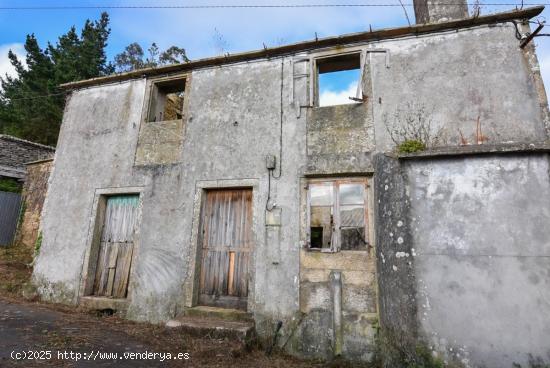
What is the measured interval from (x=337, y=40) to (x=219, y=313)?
18.7 feet

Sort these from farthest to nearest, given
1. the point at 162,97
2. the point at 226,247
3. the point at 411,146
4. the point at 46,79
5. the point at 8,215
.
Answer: the point at 46,79 → the point at 8,215 → the point at 162,97 → the point at 226,247 → the point at 411,146

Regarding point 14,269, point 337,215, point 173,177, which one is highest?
point 173,177

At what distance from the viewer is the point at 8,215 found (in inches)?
445

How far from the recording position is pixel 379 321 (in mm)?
4910

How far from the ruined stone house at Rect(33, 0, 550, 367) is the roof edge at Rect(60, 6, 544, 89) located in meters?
0.03

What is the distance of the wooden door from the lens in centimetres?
596

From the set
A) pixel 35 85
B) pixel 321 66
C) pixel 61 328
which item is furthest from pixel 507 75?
pixel 35 85

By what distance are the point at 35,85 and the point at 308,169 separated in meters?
20.8

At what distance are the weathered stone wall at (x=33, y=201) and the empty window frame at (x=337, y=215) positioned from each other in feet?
32.0

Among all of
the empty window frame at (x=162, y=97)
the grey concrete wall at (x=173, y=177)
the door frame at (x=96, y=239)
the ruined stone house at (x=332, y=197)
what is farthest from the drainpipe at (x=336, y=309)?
the empty window frame at (x=162, y=97)

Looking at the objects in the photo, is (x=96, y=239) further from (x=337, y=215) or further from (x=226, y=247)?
(x=337, y=215)

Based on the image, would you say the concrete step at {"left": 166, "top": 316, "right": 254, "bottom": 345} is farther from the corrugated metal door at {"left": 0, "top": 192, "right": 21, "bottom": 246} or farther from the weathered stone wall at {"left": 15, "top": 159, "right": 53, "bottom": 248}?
the corrugated metal door at {"left": 0, "top": 192, "right": 21, "bottom": 246}

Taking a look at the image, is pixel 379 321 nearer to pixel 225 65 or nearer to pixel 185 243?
pixel 185 243

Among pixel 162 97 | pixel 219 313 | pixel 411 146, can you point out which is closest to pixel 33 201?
pixel 162 97
